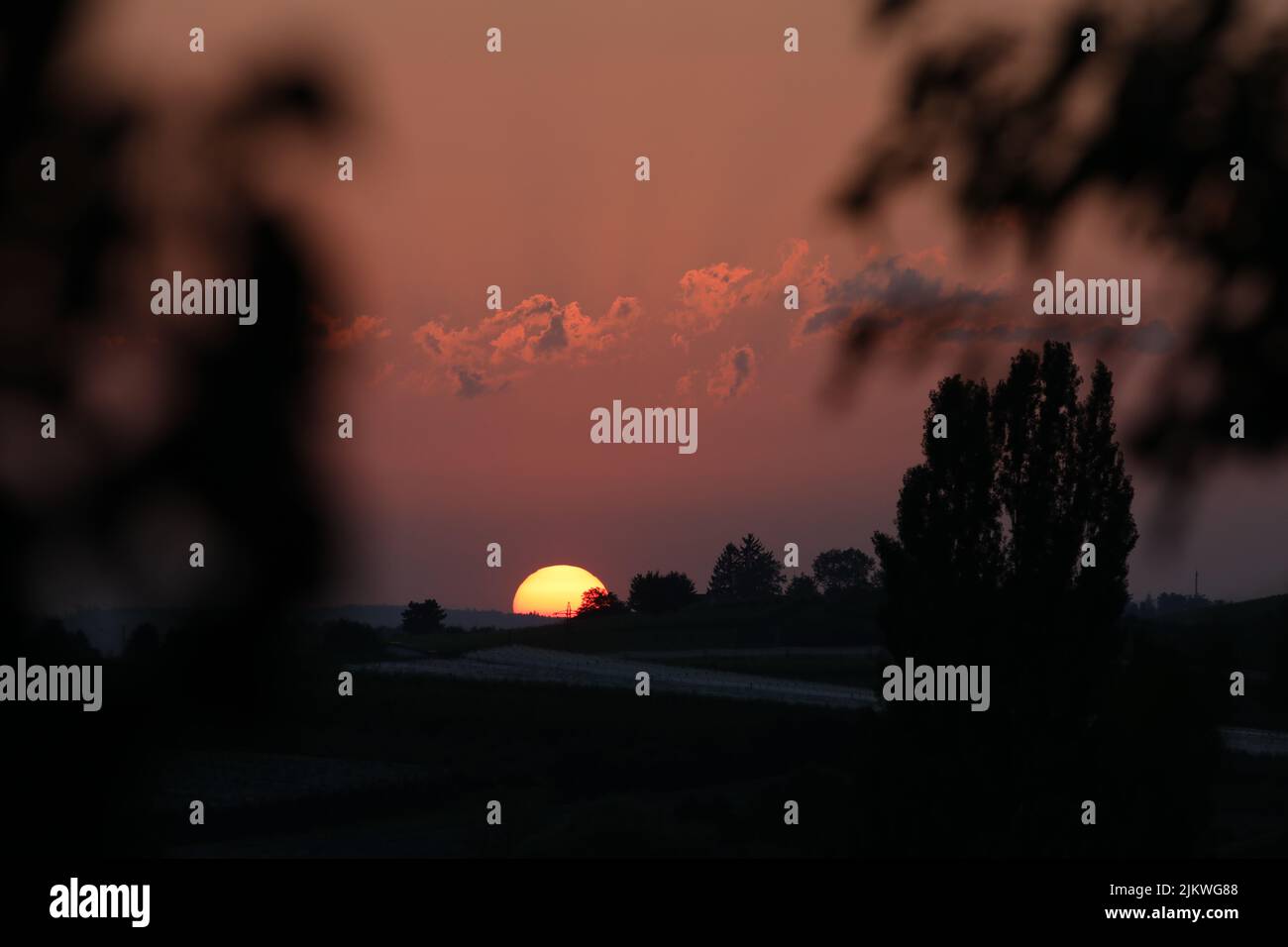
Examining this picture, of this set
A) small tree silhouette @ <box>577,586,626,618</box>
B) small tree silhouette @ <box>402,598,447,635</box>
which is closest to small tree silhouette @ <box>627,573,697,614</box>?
small tree silhouette @ <box>577,586,626,618</box>

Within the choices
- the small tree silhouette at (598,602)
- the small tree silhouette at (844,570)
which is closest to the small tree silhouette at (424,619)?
the small tree silhouette at (598,602)

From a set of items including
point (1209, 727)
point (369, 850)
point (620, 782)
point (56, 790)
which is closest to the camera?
point (56, 790)

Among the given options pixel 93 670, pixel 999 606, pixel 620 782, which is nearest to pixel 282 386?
pixel 93 670

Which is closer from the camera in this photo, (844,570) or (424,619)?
(424,619)

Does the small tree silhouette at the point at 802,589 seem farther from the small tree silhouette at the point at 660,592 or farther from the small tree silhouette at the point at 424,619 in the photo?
the small tree silhouette at the point at 424,619

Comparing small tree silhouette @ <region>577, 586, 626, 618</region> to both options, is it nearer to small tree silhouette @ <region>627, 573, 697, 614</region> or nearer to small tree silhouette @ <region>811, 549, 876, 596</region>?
small tree silhouette @ <region>627, 573, 697, 614</region>

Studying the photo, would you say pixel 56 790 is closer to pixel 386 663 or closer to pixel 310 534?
pixel 310 534

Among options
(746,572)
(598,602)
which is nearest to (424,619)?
(598,602)

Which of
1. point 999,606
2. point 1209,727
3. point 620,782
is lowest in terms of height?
point 620,782

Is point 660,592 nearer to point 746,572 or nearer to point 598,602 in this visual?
point 598,602

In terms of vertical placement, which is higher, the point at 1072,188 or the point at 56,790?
the point at 1072,188

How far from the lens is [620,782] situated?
52.9 metres

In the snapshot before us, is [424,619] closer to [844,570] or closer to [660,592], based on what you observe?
[660,592]

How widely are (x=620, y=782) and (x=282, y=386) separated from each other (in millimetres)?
51900
